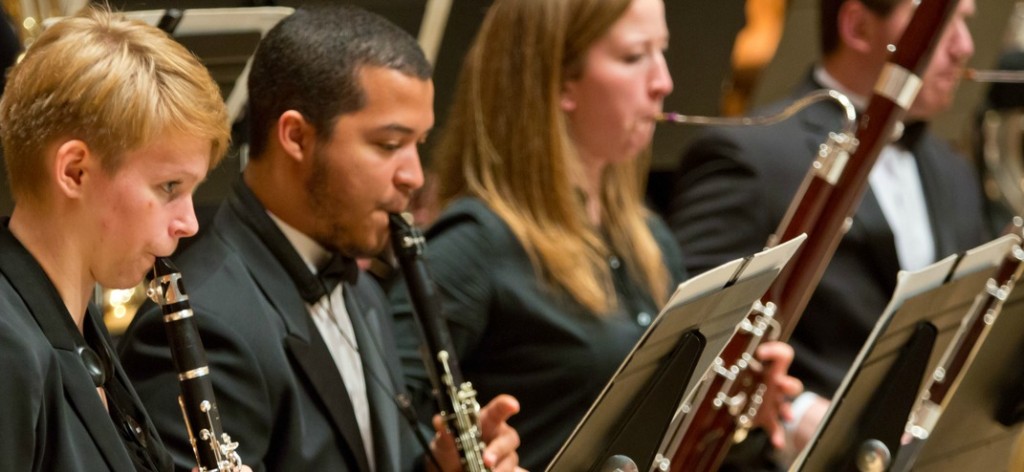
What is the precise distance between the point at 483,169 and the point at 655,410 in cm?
76

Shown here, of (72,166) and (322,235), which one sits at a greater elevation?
(72,166)

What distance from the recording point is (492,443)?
2.00 meters

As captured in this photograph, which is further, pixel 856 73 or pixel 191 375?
pixel 856 73

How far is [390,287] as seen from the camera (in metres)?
2.36

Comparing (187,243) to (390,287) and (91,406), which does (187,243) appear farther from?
(91,406)

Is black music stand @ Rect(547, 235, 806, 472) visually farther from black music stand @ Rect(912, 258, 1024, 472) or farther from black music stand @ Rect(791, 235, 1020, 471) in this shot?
black music stand @ Rect(912, 258, 1024, 472)

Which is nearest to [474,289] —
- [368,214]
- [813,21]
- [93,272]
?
[368,214]


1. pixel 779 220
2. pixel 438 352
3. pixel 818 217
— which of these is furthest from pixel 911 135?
pixel 438 352

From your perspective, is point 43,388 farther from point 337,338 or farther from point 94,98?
point 337,338

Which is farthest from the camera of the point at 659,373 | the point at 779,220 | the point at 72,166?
the point at 779,220

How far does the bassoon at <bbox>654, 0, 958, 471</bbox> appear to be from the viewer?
87.8 inches

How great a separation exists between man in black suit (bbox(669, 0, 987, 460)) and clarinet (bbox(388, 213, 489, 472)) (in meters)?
0.90

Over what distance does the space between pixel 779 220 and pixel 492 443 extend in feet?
3.52

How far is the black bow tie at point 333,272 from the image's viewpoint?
2004 mm
